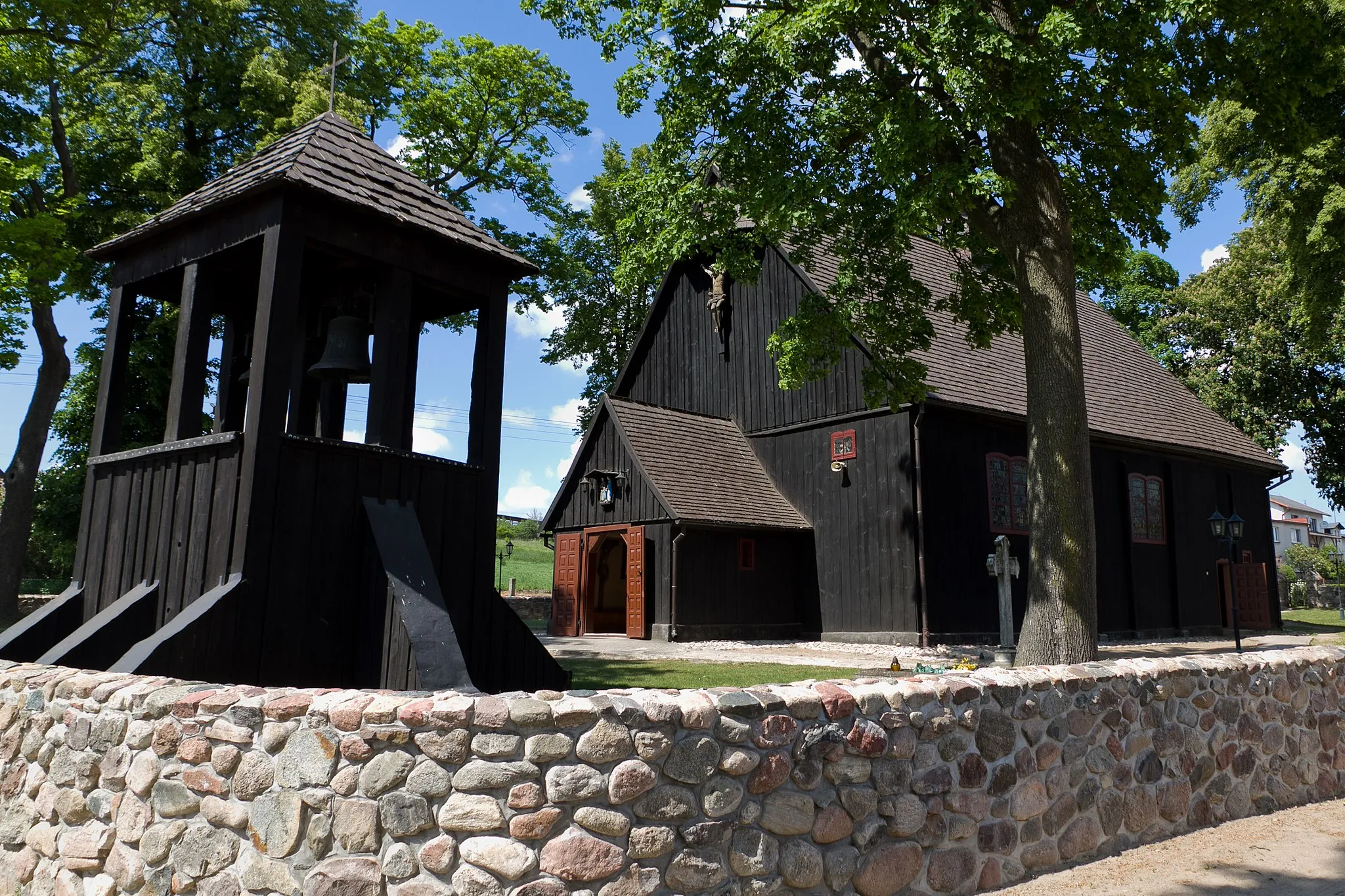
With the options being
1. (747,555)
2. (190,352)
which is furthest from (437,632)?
(747,555)

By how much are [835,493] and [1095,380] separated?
8680 millimetres

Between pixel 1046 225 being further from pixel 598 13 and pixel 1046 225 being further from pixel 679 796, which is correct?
pixel 679 796

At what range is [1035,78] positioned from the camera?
352 inches

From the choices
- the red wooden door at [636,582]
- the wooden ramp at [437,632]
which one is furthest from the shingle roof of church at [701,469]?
the wooden ramp at [437,632]

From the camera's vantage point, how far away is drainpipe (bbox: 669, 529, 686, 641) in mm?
17859

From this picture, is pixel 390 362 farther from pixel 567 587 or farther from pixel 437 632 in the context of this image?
pixel 567 587

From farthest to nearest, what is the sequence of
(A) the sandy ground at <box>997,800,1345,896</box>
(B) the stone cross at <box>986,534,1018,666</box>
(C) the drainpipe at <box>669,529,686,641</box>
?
1. (C) the drainpipe at <box>669,529,686,641</box>
2. (B) the stone cross at <box>986,534,1018,666</box>
3. (A) the sandy ground at <box>997,800,1345,896</box>

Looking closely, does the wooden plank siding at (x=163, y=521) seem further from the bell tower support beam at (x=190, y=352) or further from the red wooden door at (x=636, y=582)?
the red wooden door at (x=636, y=582)

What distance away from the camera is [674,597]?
17953mm

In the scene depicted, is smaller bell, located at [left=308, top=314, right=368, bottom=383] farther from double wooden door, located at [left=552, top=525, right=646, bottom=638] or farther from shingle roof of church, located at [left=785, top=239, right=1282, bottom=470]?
double wooden door, located at [left=552, top=525, right=646, bottom=638]

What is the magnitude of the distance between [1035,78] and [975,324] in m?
4.27

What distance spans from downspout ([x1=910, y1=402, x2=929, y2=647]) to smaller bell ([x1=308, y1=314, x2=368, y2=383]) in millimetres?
12084

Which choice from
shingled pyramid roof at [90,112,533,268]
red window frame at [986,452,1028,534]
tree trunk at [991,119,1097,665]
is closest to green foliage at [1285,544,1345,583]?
red window frame at [986,452,1028,534]

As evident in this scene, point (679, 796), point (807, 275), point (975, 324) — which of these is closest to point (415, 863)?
point (679, 796)
